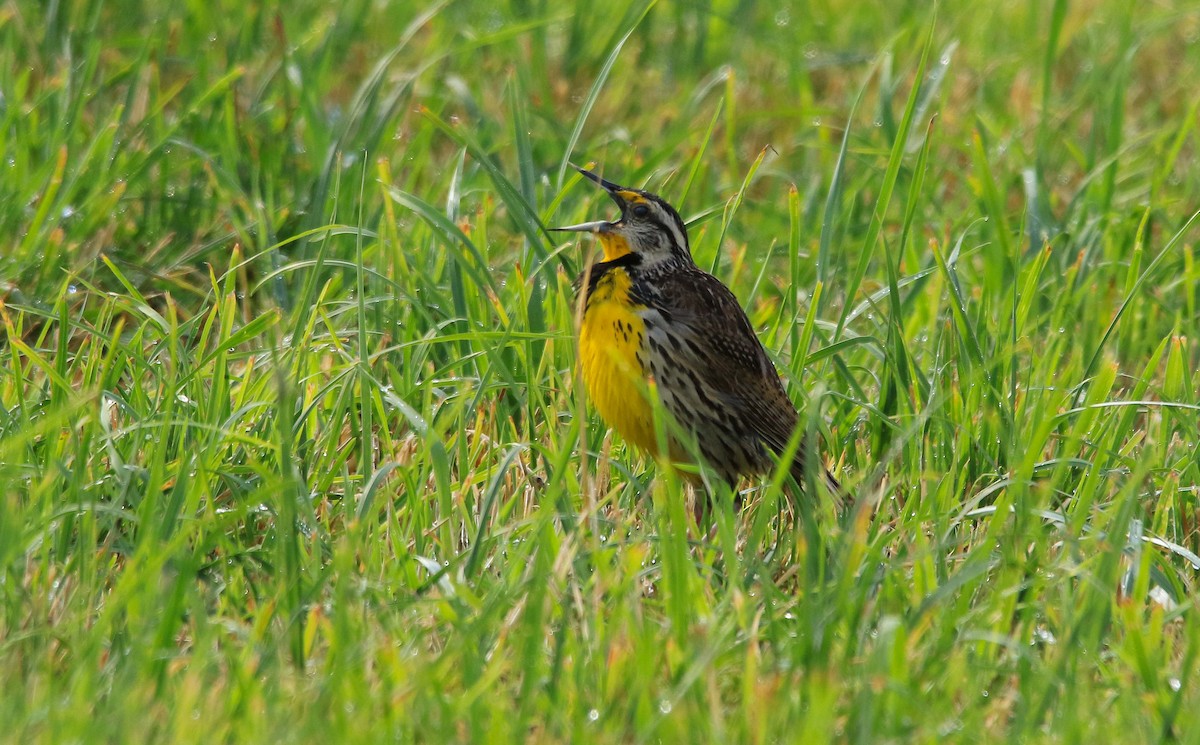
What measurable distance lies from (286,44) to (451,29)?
1.11m

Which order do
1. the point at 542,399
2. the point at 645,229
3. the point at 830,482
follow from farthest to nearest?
the point at 645,229 → the point at 542,399 → the point at 830,482

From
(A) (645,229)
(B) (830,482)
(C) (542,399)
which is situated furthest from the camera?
(A) (645,229)

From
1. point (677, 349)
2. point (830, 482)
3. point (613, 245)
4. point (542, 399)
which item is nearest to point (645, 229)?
point (613, 245)

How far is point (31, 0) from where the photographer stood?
21.1 feet

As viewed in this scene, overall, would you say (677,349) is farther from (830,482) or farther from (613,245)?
→ (830,482)

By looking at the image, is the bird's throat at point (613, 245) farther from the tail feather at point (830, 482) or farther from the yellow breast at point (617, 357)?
the tail feather at point (830, 482)

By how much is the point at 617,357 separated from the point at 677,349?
190mm

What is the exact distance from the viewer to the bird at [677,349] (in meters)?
4.31

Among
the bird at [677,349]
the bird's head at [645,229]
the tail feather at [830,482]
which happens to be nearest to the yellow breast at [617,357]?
the bird at [677,349]

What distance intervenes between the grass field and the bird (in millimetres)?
117

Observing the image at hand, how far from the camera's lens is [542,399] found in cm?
434

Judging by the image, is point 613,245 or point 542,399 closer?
point 542,399

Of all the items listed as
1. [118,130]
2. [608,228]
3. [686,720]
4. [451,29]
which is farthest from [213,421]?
[451,29]

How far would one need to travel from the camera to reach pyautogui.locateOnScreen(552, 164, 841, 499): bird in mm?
4312
